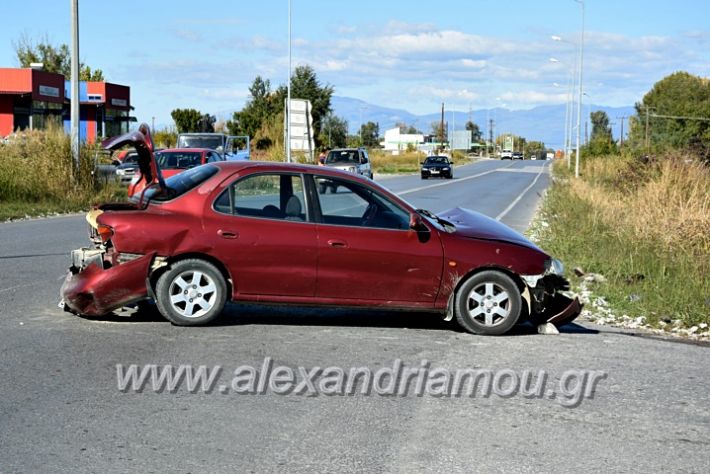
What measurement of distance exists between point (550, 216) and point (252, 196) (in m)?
14.3

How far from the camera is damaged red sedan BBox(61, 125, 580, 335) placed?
874cm

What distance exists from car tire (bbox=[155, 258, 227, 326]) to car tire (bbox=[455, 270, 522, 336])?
220cm

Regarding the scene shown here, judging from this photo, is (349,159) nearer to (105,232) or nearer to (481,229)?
(481,229)

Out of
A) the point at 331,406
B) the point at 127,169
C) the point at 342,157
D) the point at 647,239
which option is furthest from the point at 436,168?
the point at 331,406

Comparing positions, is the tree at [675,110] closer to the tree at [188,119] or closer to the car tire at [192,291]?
the tree at [188,119]

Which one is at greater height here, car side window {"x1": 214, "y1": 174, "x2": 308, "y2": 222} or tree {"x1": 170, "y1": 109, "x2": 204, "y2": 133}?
tree {"x1": 170, "y1": 109, "x2": 204, "y2": 133}

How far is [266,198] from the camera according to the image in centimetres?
912

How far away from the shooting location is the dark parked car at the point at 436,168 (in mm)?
58531

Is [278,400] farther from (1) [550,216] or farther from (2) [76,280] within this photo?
(1) [550,216]

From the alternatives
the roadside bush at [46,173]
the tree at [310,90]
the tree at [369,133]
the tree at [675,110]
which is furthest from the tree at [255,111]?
the tree at [369,133]

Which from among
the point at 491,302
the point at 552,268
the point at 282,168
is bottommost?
the point at 491,302

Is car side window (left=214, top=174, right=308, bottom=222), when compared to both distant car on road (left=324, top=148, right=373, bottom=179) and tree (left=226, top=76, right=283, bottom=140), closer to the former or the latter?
distant car on road (left=324, top=148, right=373, bottom=179)

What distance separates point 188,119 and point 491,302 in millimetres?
66808

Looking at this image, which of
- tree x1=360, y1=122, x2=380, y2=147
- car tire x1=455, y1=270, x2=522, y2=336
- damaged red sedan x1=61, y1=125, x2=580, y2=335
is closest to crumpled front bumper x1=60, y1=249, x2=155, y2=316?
damaged red sedan x1=61, y1=125, x2=580, y2=335
